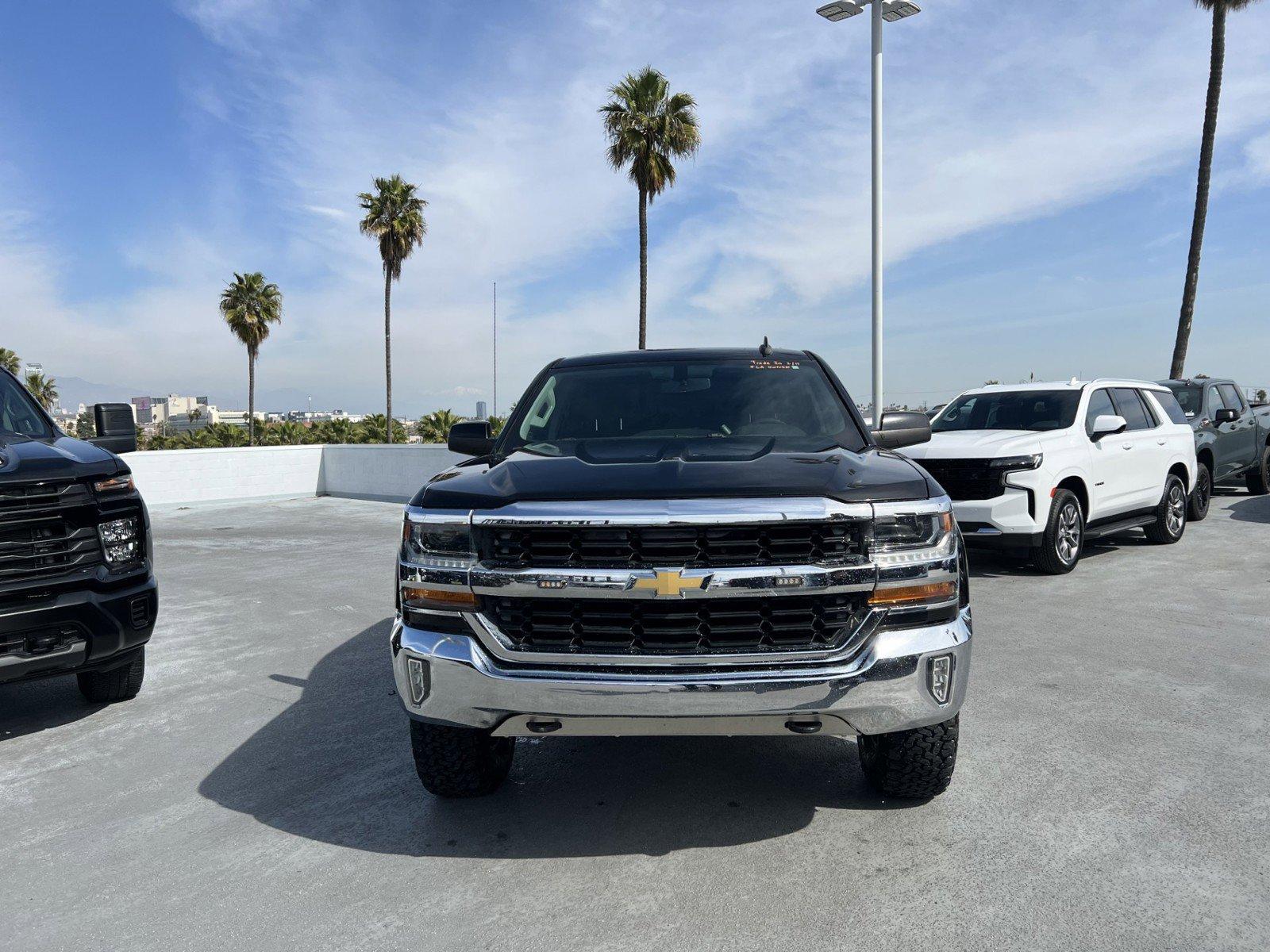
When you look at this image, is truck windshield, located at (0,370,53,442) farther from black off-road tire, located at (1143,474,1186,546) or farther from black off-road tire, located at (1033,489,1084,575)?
black off-road tire, located at (1143,474,1186,546)

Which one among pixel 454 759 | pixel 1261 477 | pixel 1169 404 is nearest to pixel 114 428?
pixel 454 759

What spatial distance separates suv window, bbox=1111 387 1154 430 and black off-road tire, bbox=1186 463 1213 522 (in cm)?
202

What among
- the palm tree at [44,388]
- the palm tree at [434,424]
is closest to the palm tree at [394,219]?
the palm tree at [434,424]

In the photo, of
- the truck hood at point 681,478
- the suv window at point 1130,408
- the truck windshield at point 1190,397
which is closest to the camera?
the truck hood at point 681,478

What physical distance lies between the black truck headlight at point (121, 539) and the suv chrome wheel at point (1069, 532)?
7.25 meters

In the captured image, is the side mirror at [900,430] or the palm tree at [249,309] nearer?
the side mirror at [900,430]

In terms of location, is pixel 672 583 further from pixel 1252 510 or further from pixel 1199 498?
pixel 1252 510

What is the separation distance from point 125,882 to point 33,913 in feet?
0.86

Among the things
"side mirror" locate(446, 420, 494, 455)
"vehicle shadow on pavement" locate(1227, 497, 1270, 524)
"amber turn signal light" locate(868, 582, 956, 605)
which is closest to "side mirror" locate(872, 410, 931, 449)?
"amber turn signal light" locate(868, 582, 956, 605)

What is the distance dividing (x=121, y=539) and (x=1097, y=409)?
8.65 metres

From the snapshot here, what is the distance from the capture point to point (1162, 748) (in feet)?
13.4

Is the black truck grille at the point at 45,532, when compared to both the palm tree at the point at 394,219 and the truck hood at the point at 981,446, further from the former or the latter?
the palm tree at the point at 394,219

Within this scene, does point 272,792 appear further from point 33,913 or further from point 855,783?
point 855,783

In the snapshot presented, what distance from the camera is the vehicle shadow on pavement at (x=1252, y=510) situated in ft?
38.7
